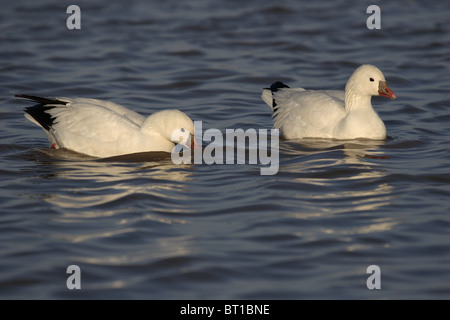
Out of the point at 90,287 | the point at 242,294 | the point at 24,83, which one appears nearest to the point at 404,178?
the point at 242,294

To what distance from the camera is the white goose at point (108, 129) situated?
862 centimetres

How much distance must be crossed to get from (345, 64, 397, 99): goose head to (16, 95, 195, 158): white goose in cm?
252

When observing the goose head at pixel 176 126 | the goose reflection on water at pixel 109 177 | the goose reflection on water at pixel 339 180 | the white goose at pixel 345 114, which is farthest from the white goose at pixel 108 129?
the white goose at pixel 345 114

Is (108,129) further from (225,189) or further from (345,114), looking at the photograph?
(345,114)

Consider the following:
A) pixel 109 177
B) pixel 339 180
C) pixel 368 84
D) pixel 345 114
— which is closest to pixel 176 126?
pixel 109 177

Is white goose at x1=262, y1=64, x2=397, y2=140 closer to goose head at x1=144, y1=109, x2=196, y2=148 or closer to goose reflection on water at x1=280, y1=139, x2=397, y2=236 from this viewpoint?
goose reflection on water at x1=280, y1=139, x2=397, y2=236

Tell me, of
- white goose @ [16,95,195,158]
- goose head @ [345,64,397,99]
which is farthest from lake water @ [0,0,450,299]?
goose head @ [345,64,397,99]

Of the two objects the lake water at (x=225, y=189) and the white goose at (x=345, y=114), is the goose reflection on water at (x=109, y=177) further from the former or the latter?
the white goose at (x=345, y=114)

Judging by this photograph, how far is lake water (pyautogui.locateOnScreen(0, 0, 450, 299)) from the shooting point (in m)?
5.86

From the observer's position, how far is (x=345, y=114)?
9906 mm

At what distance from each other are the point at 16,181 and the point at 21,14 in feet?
32.7

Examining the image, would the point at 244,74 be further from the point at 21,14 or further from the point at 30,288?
the point at 30,288

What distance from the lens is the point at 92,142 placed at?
345 inches

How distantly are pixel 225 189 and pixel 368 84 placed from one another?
3002 mm
